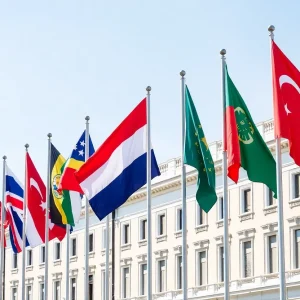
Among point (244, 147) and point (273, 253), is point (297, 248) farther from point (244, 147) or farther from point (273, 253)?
point (244, 147)

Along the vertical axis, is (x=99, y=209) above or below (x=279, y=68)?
below

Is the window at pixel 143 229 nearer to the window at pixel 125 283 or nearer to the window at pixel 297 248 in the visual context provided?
the window at pixel 125 283

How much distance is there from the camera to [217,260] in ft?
210

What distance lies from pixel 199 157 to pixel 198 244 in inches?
1255

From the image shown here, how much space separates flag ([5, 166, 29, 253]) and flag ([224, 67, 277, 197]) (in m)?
16.6

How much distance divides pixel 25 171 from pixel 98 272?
32.3 m

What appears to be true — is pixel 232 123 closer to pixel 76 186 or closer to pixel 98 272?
pixel 76 186

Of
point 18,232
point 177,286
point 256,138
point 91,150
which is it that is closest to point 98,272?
point 177,286

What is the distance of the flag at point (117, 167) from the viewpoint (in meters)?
36.5

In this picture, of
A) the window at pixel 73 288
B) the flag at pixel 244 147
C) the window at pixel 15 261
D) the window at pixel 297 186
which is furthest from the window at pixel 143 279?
the flag at pixel 244 147

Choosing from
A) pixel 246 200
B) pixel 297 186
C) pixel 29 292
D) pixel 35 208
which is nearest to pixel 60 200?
pixel 35 208

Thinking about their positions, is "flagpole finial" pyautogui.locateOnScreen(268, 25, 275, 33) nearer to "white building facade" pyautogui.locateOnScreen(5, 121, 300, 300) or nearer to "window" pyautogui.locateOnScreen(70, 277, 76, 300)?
"white building facade" pyautogui.locateOnScreen(5, 121, 300, 300)

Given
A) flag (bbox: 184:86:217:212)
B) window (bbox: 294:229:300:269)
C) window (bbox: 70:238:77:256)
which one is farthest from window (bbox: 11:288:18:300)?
flag (bbox: 184:86:217:212)

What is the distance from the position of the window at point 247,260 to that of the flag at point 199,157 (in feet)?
89.9
